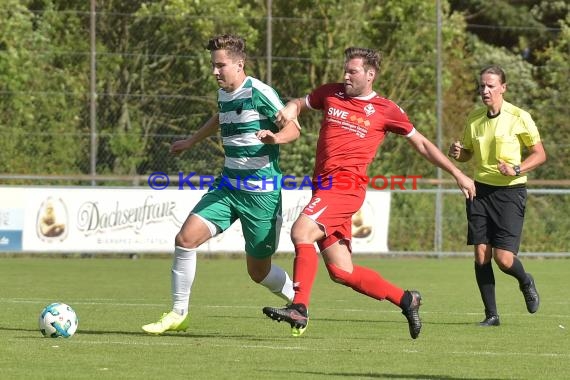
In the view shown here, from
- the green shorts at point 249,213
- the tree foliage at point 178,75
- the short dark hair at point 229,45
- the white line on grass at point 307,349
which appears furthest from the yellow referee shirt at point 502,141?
the tree foliage at point 178,75

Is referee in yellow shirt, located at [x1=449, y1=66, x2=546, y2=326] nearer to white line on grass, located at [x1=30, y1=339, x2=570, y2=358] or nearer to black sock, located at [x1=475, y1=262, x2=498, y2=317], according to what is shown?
black sock, located at [x1=475, y1=262, x2=498, y2=317]

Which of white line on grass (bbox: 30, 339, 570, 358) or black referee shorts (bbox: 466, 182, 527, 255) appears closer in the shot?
white line on grass (bbox: 30, 339, 570, 358)

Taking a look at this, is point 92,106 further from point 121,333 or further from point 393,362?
point 393,362

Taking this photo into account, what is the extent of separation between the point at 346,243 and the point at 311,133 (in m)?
14.7

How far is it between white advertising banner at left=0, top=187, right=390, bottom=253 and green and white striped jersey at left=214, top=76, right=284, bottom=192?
10.9 m

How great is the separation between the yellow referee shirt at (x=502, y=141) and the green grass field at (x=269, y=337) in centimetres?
118

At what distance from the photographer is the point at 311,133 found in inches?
924

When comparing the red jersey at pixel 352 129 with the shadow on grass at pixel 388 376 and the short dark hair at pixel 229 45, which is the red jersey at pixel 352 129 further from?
the shadow on grass at pixel 388 376

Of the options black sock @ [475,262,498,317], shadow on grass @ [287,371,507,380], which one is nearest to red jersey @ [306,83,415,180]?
black sock @ [475,262,498,317]

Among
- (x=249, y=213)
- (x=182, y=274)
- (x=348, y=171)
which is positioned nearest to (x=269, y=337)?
(x=182, y=274)

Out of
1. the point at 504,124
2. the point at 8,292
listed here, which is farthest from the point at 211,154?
the point at 504,124

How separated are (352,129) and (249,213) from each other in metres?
0.95

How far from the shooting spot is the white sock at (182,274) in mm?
9078

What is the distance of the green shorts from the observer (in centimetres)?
907
